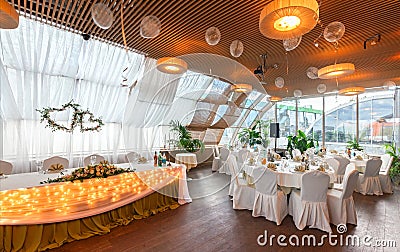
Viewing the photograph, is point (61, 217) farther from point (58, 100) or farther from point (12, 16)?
point (58, 100)

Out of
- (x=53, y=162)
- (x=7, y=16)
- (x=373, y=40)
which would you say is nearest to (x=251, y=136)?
(x=373, y=40)

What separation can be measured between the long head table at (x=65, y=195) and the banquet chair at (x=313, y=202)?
234 centimetres

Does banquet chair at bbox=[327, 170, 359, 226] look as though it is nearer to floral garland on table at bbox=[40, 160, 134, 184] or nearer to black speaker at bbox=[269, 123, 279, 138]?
floral garland on table at bbox=[40, 160, 134, 184]

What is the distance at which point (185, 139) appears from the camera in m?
5.96

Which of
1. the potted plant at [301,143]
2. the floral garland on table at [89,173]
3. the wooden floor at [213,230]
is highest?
the potted plant at [301,143]

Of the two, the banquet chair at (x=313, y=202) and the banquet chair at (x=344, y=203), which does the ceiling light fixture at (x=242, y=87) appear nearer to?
the banquet chair at (x=313, y=202)

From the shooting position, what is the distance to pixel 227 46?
4.20 m

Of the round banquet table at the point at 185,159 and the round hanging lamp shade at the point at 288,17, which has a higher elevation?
the round hanging lamp shade at the point at 288,17

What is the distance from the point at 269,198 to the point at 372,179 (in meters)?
3.19

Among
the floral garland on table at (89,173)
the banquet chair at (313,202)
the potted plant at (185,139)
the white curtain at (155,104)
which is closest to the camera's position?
the floral garland on table at (89,173)

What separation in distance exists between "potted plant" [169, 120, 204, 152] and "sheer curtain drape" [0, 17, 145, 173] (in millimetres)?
1473

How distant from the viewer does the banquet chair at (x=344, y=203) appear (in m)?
2.99

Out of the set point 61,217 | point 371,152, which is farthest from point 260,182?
point 371,152

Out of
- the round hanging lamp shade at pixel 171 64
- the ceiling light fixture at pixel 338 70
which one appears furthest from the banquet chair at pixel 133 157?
the ceiling light fixture at pixel 338 70
